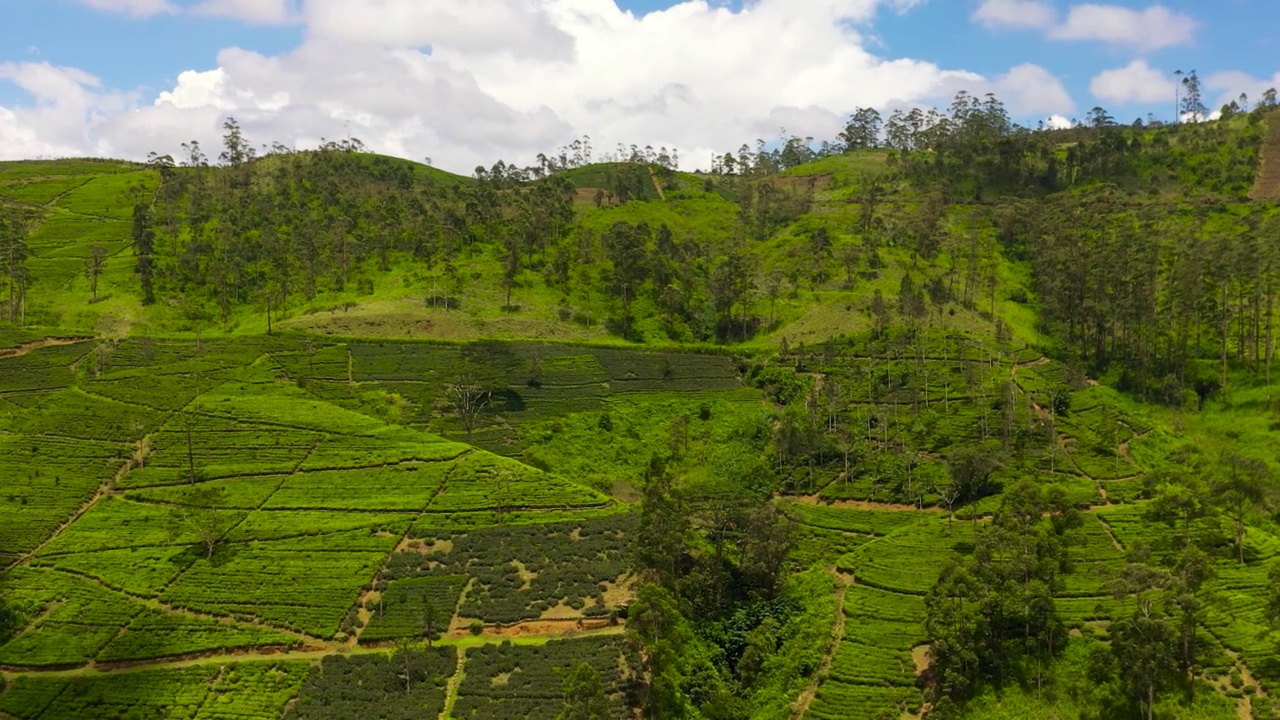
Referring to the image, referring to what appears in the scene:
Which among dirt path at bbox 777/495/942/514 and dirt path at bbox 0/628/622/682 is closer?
dirt path at bbox 0/628/622/682

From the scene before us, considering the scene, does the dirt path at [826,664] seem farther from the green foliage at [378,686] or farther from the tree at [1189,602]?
the green foliage at [378,686]

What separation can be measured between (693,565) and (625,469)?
80.8 feet

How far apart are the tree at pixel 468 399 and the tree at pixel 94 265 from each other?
223 feet

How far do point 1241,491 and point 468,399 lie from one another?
74292 mm

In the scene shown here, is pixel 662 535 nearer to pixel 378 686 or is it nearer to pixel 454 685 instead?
pixel 454 685

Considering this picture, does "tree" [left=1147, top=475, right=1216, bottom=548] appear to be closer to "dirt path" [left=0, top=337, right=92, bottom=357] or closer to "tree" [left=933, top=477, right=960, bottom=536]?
"tree" [left=933, top=477, right=960, bottom=536]

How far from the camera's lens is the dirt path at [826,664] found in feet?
177

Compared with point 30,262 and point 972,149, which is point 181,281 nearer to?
point 30,262

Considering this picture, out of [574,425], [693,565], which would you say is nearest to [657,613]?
[693,565]

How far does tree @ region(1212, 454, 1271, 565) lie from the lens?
6088 centimetres

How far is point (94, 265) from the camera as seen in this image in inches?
5212

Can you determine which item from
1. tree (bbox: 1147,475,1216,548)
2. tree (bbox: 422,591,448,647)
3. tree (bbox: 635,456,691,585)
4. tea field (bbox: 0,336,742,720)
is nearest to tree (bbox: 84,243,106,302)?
tea field (bbox: 0,336,742,720)

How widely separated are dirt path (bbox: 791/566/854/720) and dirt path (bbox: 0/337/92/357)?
9934 cm

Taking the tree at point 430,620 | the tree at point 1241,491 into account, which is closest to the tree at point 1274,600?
the tree at point 1241,491
